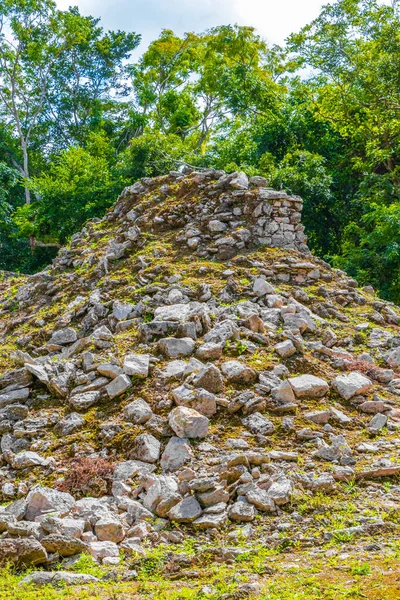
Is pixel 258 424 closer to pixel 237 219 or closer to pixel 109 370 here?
pixel 109 370

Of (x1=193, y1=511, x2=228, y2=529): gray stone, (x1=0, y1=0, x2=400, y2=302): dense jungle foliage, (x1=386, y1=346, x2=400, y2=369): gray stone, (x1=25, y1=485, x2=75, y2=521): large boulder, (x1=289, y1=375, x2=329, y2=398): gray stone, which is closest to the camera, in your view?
(x1=193, y1=511, x2=228, y2=529): gray stone

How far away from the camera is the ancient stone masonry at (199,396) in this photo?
3.41 meters

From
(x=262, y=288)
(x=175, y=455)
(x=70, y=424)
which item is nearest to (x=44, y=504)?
(x=175, y=455)

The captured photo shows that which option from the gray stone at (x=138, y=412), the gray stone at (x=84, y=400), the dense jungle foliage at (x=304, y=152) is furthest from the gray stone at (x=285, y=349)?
the dense jungle foliage at (x=304, y=152)

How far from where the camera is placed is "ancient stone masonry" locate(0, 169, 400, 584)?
11.2ft

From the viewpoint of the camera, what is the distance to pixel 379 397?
4.85m

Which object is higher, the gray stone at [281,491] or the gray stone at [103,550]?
the gray stone at [281,491]

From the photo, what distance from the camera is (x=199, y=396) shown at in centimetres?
453

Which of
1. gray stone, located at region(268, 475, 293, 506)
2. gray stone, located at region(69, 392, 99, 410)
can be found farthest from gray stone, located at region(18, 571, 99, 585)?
gray stone, located at region(69, 392, 99, 410)

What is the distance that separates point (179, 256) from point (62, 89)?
21403 mm

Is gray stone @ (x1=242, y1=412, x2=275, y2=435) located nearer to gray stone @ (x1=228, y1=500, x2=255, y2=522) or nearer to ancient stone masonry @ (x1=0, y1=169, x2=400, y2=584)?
ancient stone masonry @ (x1=0, y1=169, x2=400, y2=584)

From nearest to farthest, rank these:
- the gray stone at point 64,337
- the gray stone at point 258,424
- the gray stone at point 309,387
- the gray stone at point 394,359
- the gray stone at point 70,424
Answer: the gray stone at point 258,424 → the gray stone at point 70,424 → the gray stone at point 309,387 → the gray stone at point 394,359 → the gray stone at point 64,337

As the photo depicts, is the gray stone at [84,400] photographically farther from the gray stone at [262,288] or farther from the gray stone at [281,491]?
the gray stone at [262,288]

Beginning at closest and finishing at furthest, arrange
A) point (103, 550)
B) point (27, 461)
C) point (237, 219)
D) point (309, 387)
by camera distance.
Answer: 1. point (103, 550)
2. point (27, 461)
3. point (309, 387)
4. point (237, 219)
